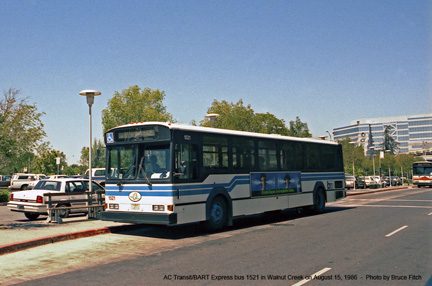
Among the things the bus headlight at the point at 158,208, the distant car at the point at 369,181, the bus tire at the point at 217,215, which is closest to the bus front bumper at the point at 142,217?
the bus headlight at the point at 158,208

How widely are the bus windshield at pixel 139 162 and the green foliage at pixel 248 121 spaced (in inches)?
2013

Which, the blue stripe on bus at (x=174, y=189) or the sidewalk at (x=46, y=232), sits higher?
the blue stripe on bus at (x=174, y=189)

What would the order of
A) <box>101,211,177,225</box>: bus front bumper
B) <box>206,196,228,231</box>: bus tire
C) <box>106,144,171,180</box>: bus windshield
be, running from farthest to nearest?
<box>206,196,228,231</box>: bus tire → <box>106,144,171,180</box>: bus windshield → <box>101,211,177,225</box>: bus front bumper

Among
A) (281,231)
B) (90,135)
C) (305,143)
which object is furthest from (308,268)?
(90,135)

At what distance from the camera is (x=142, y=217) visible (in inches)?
465

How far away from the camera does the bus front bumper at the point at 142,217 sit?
1128cm

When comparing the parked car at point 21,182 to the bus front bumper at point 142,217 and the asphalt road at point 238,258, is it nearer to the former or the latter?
the bus front bumper at point 142,217

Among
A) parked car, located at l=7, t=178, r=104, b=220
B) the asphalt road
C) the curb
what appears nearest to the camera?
the asphalt road

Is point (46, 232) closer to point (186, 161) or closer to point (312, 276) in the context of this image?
point (186, 161)

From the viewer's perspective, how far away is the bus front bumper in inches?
444

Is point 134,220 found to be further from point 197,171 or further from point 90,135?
point 90,135

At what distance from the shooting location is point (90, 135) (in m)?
17.5

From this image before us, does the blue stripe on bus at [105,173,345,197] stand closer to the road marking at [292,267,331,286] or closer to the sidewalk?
the sidewalk

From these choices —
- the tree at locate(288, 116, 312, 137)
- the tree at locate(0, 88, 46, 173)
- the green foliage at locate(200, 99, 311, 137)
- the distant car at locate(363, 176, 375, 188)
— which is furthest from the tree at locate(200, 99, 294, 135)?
the tree at locate(0, 88, 46, 173)
